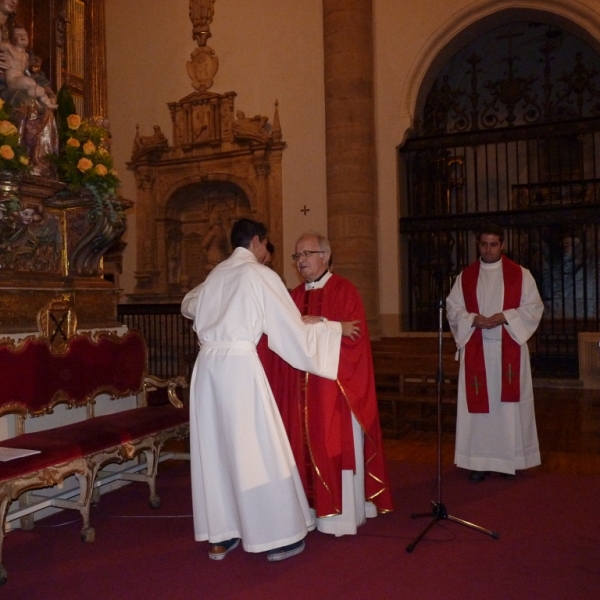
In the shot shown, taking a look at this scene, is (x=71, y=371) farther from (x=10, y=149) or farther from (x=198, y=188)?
(x=198, y=188)

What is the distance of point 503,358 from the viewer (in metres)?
5.25

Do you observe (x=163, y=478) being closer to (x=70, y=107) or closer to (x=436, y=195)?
(x=70, y=107)

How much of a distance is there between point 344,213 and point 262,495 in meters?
7.45

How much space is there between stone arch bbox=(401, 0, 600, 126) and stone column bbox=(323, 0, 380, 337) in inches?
33.3

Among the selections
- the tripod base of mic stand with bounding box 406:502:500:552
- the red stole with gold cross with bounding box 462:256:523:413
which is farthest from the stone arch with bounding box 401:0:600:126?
the tripod base of mic stand with bounding box 406:502:500:552

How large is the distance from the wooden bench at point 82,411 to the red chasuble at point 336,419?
114 cm

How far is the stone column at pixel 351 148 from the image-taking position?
1041 centimetres

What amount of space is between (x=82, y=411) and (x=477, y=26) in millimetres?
8980

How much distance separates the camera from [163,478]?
533 centimetres

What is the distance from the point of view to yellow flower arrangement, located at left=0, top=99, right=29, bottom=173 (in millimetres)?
4406

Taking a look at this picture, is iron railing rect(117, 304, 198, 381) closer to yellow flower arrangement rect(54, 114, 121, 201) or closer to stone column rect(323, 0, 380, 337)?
stone column rect(323, 0, 380, 337)

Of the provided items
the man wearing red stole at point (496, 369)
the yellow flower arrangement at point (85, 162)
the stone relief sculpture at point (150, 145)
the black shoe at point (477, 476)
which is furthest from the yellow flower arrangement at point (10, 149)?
the stone relief sculpture at point (150, 145)

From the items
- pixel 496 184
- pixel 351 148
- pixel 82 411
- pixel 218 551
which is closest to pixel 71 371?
pixel 82 411

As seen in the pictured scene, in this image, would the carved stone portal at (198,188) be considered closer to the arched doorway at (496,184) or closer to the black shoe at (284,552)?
the arched doorway at (496,184)
